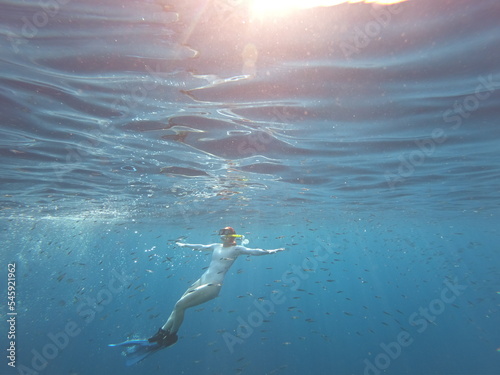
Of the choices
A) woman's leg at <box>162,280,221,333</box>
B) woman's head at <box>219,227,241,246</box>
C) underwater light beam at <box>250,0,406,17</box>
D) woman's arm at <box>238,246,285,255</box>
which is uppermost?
underwater light beam at <box>250,0,406,17</box>

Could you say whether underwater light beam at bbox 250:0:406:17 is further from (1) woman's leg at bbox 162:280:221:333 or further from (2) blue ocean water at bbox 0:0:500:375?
(1) woman's leg at bbox 162:280:221:333

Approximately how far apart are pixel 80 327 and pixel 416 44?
4589 cm

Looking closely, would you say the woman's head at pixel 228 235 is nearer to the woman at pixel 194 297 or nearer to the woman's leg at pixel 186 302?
the woman at pixel 194 297

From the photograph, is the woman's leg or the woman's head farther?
the woman's head

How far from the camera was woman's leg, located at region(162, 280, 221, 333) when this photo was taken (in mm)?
8156

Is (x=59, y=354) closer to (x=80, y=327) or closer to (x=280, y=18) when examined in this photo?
(x=80, y=327)

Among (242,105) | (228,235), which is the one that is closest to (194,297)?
(228,235)

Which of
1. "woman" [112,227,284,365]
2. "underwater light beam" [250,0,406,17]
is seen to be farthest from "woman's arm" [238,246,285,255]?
"underwater light beam" [250,0,406,17]

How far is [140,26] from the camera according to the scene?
5812 millimetres

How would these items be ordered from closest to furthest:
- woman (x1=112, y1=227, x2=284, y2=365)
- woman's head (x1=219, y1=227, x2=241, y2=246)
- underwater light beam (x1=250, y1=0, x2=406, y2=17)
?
underwater light beam (x1=250, y1=0, x2=406, y2=17)
woman (x1=112, y1=227, x2=284, y2=365)
woman's head (x1=219, y1=227, x2=241, y2=246)

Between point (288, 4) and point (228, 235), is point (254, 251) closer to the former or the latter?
point (228, 235)

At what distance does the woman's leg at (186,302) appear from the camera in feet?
26.8

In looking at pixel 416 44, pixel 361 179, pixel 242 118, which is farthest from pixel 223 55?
pixel 361 179

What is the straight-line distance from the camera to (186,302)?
8344mm
